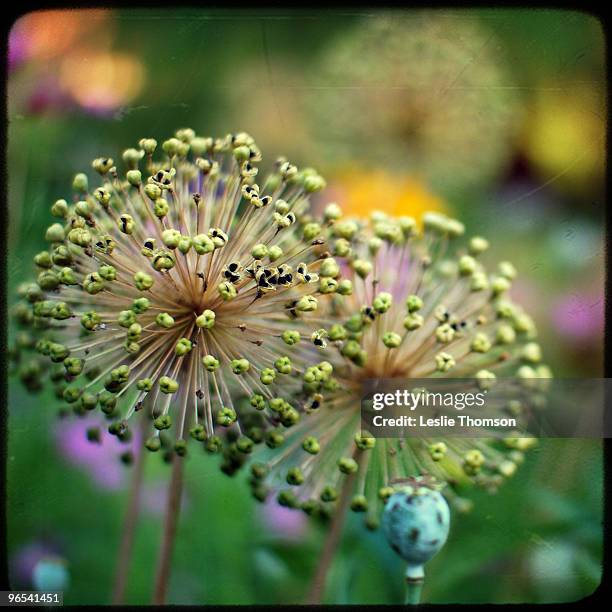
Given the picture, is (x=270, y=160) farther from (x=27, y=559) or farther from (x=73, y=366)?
(x=27, y=559)

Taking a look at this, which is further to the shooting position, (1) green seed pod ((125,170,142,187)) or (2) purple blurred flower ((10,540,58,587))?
(2) purple blurred flower ((10,540,58,587))

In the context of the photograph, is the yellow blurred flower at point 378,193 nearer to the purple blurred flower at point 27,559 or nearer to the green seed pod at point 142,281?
the green seed pod at point 142,281

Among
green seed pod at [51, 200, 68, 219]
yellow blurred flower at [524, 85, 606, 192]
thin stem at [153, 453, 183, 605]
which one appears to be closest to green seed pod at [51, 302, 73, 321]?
green seed pod at [51, 200, 68, 219]

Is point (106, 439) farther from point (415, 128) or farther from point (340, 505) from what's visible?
point (415, 128)

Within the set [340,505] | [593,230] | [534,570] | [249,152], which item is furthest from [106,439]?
[593,230]

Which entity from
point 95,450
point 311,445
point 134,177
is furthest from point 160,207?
point 95,450

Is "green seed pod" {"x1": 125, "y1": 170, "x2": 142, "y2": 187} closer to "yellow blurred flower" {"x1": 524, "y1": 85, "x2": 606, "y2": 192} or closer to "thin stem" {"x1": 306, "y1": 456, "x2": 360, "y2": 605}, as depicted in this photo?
"thin stem" {"x1": 306, "y1": 456, "x2": 360, "y2": 605}

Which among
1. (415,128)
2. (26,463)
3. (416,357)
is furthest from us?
(415,128)
